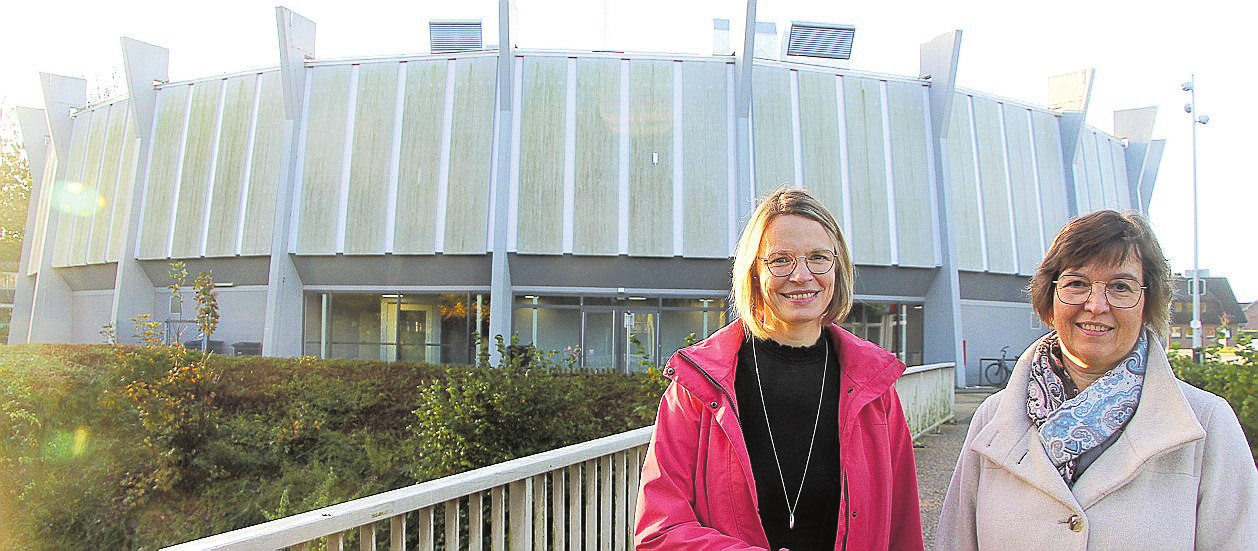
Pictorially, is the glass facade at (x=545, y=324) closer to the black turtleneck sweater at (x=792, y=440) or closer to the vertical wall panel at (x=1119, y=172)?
the vertical wall panel at (x=1119, y=172)

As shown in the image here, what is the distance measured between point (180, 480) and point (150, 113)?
18642mm

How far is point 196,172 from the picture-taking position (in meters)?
24.4

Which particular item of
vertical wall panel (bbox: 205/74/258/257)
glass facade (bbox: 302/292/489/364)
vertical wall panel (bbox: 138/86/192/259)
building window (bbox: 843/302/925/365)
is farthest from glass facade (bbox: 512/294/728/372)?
vertical wall panel (bbox: 138/86/192/259)

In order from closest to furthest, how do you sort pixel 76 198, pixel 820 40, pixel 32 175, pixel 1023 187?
pixel 820 40, pixel 1023 187, pixel 76 198, pixel 32 175

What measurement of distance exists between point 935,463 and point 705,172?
12.7 m

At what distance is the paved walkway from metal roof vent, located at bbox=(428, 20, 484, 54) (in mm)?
17120

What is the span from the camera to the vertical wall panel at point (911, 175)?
22359mm

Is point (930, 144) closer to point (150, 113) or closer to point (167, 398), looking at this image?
point (167, 398)

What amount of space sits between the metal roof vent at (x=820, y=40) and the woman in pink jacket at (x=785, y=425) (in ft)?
76.9

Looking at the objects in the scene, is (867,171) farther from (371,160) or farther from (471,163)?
(371,160)

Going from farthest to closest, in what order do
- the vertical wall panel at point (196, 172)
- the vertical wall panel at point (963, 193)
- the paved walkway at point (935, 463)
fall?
1. the vertical wall panel at point (196, 172)
2. the vertical wall panel at point (963, 193)
3. the paved walkway at point (935, 463)

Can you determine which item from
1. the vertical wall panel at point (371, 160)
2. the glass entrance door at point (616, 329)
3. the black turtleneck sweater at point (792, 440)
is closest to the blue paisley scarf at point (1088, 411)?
the black turtleneck sweater at point (792, 440)

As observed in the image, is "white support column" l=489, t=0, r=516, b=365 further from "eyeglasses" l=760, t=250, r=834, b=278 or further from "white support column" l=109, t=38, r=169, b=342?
"eyeglasses" l=760, t=250, r=834, b=278

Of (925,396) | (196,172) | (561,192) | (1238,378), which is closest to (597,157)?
(561,192)
